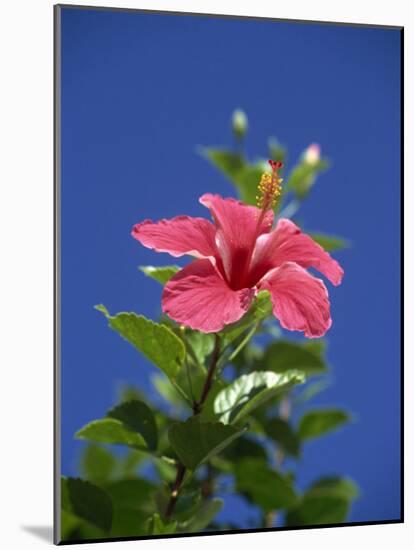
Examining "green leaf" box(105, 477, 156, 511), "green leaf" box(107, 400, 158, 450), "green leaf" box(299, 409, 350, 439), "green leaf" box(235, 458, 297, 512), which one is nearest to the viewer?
"green leaf" box(107, 400, 158, 450)

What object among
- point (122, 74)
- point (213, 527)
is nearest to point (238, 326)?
point (213, 527)

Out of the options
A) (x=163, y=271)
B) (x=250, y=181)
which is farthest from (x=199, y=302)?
(x=250, y=181)

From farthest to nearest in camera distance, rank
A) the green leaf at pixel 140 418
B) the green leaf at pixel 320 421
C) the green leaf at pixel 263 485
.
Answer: the green leaf at pixel 320 421 < the green leaf at pixel 263 485 < the green leaf at pixel 140 418

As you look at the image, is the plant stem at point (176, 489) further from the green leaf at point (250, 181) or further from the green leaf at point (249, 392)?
the green leaf at point (250, 181)

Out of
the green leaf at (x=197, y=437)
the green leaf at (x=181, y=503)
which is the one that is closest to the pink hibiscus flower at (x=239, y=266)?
the green leaf at (x=197, y=437)

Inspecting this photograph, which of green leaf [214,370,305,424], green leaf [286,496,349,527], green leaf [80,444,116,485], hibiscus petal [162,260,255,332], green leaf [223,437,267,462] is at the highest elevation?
hibiscus petal [162,260,255,332]

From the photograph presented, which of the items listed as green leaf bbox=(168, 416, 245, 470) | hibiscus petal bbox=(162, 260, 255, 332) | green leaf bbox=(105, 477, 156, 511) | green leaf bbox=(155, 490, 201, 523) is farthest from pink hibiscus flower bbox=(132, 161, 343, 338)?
green leaf bbox=(105, 477, 156, 511)

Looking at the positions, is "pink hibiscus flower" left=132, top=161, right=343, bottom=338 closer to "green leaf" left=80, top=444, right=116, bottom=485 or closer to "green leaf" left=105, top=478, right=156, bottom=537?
"green leaf" left=105, top=478, right=156, bottom=537

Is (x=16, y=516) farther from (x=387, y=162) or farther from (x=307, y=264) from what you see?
(x=387, y=162)
